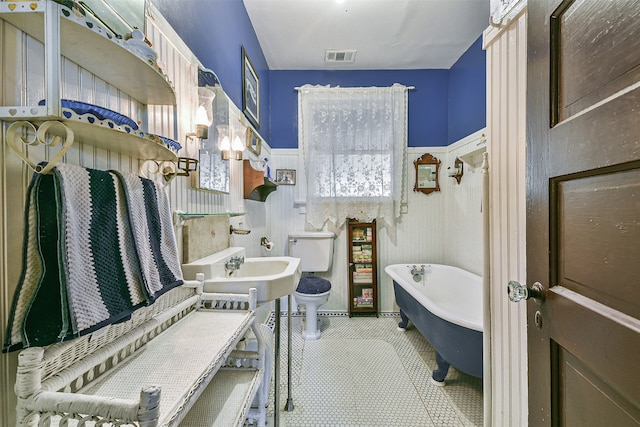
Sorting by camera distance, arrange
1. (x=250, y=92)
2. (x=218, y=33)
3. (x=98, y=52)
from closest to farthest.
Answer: (x=98, y=52) → (x=218, y=33) → (x=250, y=92)

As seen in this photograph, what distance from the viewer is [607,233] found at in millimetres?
604

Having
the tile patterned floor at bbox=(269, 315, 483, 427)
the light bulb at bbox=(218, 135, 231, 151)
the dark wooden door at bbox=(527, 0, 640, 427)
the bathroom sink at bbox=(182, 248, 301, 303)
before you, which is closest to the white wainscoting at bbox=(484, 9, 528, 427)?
the dark wooden door at bbox=(527, 0, 640, 427)

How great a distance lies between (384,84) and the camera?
3.11 m

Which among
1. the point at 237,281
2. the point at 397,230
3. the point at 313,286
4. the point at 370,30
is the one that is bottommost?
the point at 313,286

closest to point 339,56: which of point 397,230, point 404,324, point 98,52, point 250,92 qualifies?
point 250,92

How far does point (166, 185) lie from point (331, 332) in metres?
2.20

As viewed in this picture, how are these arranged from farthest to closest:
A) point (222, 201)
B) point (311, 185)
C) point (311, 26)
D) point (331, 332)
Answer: point (311, 185) → point (331, 332) → point (311, 26) → point (222, 201)

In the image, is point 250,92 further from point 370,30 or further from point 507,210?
point 507,210

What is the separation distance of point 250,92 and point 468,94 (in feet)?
7.05

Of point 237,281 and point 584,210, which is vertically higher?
point 584,210

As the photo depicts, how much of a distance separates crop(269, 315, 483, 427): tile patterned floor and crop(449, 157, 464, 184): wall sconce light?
5.49 feet

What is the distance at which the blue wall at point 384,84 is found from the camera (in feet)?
10.2

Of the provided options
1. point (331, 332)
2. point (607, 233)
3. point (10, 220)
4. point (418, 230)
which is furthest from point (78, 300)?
point (418, 230)

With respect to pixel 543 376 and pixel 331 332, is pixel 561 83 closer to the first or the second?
pixel 543 376
